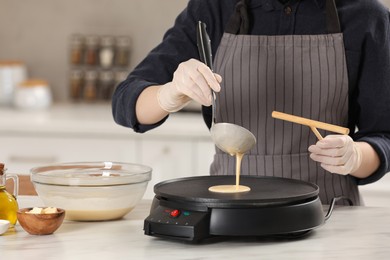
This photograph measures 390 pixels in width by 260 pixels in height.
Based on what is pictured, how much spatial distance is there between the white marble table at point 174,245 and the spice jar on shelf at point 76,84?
2.38 meters

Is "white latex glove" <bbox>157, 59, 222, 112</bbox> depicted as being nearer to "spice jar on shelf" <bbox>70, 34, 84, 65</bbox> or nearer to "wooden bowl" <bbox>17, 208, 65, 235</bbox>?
"wooden bowl" <bbox>17, 208, 65, 235</bbox>

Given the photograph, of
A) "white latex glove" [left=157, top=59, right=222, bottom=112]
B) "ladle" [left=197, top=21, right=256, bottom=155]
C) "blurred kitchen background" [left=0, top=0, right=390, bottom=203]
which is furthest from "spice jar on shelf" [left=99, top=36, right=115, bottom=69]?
"ladle" [left=197, top=21, right=256, bottom=155]

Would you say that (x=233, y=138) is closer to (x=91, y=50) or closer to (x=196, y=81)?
(x=196, y=81)

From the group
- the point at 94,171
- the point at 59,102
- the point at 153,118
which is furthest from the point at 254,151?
the point at 59,102

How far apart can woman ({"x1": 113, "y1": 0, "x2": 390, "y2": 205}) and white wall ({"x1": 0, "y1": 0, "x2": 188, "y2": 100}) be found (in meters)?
1.85

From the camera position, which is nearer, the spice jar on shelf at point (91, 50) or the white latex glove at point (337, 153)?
the white latex glove at point (337, 153)

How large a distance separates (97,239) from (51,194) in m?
0.19

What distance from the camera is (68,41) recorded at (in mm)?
4055

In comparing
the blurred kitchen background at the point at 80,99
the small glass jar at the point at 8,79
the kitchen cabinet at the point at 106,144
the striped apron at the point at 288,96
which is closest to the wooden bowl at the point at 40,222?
the striped apron at the point at 288,96

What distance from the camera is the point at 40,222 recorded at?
1545 millimetres

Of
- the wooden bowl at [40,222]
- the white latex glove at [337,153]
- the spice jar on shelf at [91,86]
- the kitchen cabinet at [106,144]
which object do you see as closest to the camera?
the wooden bowl at [40,222]

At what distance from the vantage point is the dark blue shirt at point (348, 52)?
80.8 inches

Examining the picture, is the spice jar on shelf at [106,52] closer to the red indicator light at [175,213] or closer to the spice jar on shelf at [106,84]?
the spice jar on shelf at [106,84]

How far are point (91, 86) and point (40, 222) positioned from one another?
2.48 metres
